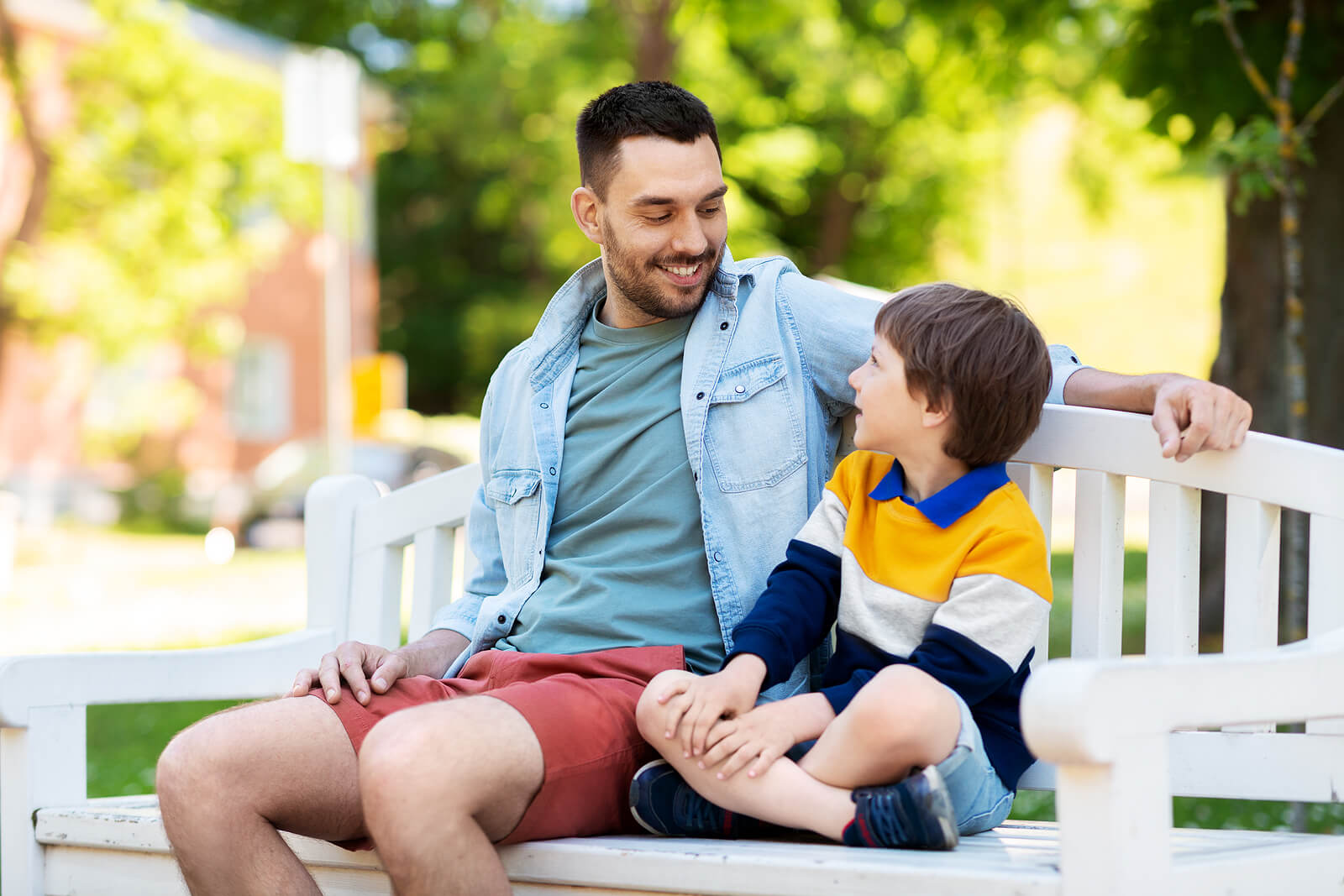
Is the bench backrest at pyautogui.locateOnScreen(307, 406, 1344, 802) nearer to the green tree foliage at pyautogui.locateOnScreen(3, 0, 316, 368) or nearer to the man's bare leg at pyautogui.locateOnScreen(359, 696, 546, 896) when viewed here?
the man's bare leg at pyautogui.locateOnScreen(359, 696, 546, 896)

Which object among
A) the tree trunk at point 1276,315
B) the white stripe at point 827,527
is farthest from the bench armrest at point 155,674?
the tree trunk at point 1276,315

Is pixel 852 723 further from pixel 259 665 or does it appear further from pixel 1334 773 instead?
pixel 259 665

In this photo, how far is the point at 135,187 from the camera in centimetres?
1636

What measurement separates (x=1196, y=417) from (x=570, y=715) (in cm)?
116

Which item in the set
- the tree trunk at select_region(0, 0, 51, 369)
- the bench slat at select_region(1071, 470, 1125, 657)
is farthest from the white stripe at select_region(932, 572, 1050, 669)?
the tree trunk at select_region(0, 0, 51, 369)

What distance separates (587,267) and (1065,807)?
1.75m

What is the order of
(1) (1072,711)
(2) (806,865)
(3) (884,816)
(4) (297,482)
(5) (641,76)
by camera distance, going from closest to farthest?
(1) (1072,711)
(2) (806,865)
(3) (884,816)
(5) (641,76)
(4) (297,482)

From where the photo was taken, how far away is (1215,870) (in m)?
1.98

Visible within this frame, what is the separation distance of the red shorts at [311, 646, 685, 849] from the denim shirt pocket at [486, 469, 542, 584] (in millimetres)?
264

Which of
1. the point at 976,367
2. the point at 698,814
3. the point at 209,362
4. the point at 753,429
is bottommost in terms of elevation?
the point at 698,814

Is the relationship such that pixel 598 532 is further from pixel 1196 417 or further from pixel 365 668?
pixel 1196 417

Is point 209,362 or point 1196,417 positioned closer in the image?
point 1196,417

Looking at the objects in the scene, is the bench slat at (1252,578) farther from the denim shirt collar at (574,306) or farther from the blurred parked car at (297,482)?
the blurred parked car at (297,482)

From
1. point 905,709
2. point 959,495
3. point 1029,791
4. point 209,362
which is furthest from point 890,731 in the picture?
point 209,362
